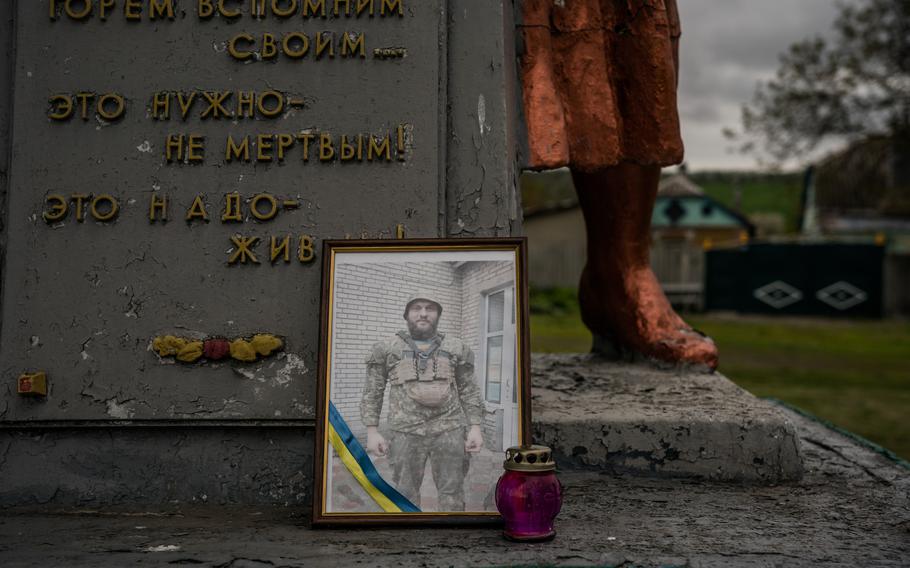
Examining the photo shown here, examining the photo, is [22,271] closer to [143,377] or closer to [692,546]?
[143,377]

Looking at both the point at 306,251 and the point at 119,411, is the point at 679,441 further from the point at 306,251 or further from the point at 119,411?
the point at 119,411

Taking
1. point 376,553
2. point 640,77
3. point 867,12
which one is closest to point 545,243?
point 867,12

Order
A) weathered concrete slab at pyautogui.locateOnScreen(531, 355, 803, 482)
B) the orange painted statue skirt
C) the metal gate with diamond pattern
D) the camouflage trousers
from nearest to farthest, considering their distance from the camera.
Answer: the camouflage trousers
weathered concrete slab at pyautogui.locateOnScreen(531, 355, 803, 482)
the orange painted statue skirt
the metal gate with diamond pattern

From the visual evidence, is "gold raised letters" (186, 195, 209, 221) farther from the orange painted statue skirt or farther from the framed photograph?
the orange painted statue skirt

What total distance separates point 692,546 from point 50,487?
1648 millimetres

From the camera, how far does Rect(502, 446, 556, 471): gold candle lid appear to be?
1860mm

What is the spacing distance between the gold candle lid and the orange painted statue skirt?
1054 mm

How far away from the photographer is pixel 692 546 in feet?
6.22

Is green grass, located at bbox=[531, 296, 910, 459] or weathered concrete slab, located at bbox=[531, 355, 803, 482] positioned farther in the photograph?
green grass, located at bbox=[531, 296, 910, 459]

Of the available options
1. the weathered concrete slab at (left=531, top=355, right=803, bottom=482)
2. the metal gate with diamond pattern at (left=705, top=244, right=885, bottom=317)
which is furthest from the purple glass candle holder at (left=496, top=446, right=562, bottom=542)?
the metal gate with diamond pattern at (left=705, top=244, right=885, bottom=317)

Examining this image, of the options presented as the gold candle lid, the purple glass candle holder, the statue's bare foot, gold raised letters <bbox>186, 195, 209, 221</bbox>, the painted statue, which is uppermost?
the painted statue

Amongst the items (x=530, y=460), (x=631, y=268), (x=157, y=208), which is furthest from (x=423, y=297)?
(x=631, y=268)

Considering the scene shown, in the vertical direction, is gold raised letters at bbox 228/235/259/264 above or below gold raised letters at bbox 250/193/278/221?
below

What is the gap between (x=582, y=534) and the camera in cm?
198
